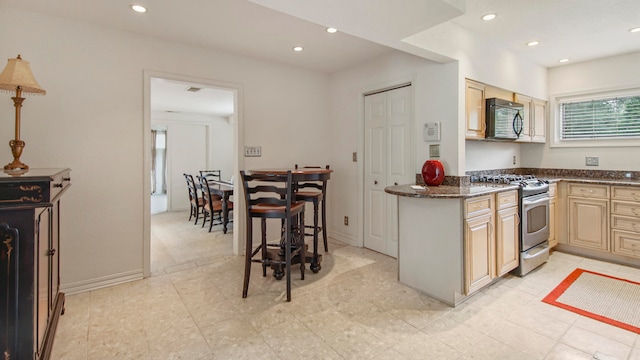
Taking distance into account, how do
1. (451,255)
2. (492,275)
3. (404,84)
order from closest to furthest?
(451,255) < (492,275) < (404,84)

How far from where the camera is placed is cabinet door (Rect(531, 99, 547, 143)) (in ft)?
12.7

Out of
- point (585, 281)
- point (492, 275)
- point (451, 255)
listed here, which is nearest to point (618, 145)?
point (585, 281)

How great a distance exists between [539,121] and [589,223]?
1.38 metres

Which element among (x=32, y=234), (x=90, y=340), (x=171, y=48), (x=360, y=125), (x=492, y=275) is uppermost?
(x=171, y=48)

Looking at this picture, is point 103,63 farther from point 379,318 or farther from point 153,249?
point 379,318

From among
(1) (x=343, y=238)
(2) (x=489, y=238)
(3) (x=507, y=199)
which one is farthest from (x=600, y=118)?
(1) (x=343, y=238)

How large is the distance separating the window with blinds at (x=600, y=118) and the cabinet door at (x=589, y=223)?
1001 mm

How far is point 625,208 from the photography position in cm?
318

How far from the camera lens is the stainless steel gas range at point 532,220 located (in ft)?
9.51

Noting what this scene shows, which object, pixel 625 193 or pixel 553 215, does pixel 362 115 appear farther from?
pixel 625 193

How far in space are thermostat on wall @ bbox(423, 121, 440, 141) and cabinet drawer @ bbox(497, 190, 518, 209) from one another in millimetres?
762

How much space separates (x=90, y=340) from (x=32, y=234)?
1152 millimetres

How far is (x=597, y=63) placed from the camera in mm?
3787

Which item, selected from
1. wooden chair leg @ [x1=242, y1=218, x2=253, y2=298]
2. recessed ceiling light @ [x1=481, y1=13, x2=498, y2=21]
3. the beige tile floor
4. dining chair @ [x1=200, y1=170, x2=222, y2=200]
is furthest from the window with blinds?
dining chair @ [x1=200, y1=170, x2=222, y2=200]
